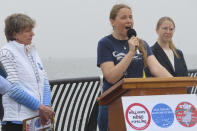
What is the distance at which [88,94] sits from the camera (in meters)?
5.60

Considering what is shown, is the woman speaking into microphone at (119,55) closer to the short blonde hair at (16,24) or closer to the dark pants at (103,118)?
the dark pants at (103,118)

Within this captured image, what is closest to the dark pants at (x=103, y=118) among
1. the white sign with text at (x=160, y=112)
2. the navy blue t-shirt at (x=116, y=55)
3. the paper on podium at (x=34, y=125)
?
the navy blue t-shirt at (x=116, y=55)

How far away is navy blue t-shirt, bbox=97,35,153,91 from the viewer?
304 centimetres

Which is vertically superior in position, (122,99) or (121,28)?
(121,28)

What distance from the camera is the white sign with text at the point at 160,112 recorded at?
2.41 metres

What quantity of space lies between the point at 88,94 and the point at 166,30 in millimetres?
1807

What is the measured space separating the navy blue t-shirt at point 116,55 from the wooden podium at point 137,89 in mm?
421

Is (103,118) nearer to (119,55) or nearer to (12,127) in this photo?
(119,55)

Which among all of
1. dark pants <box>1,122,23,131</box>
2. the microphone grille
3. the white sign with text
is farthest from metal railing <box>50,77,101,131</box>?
the white sign with text

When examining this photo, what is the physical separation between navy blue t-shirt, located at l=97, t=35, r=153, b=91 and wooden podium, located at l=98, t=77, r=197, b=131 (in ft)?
1.38

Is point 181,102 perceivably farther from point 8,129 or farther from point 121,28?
point 8,129

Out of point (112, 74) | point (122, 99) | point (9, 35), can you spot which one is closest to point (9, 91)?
point (9, 35)

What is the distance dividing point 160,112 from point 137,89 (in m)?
0.22

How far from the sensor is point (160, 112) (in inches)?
97.7
